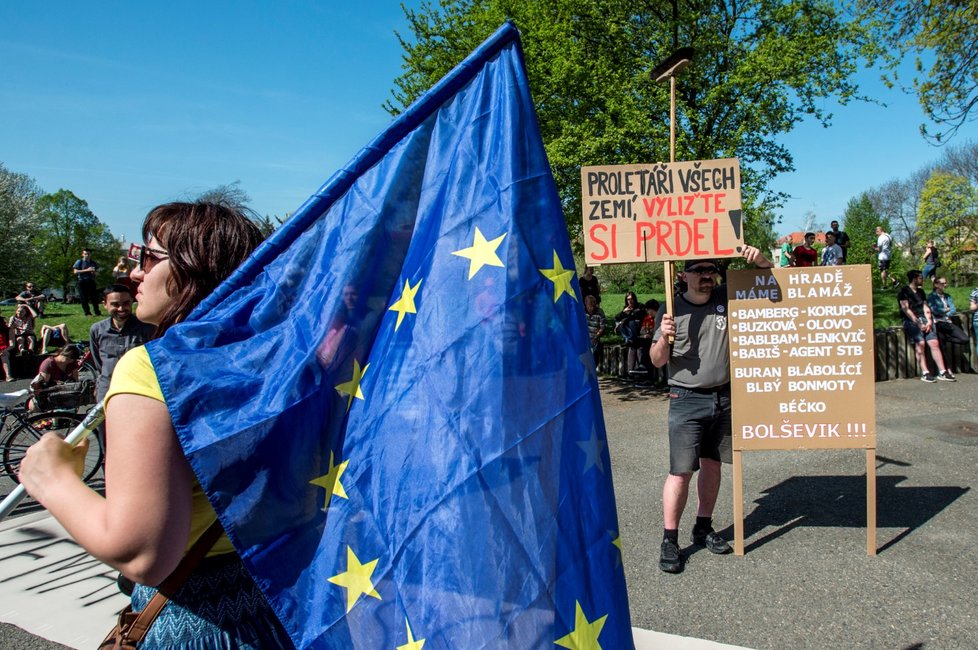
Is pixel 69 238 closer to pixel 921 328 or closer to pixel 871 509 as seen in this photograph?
pixel 921 328

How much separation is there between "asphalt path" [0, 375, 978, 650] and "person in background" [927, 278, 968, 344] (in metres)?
4.92

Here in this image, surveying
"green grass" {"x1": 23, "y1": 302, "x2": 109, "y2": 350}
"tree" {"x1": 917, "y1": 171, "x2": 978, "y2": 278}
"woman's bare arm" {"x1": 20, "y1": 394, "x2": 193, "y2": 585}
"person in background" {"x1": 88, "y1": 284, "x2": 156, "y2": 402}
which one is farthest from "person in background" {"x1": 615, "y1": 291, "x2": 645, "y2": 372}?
"tree" {"x1": 917, "y1": 171, "x2": 978, "y2": 278}

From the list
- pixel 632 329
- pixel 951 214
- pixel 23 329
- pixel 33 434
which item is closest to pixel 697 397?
pixel 33 434

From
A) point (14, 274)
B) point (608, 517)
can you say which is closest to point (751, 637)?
point (608, 517)

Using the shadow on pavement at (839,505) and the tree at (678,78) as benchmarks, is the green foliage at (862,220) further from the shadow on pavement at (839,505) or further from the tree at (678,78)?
the shadow on pavement at (839,505)

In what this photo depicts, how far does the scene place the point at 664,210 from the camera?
4543 mm

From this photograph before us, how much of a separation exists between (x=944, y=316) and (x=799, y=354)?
355 inches

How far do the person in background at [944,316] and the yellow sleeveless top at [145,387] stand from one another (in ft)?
41.9

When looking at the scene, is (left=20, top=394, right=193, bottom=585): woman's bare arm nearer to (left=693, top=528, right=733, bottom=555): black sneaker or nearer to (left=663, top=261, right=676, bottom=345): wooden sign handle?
(left=663, top=261, right=676, bottom=345): wooden sign handle

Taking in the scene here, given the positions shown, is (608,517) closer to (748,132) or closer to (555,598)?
(555,598)

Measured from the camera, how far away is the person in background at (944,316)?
1153 centimetres

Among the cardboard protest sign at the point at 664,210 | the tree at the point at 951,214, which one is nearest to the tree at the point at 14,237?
the cardboard protest sign at the point at 664,210

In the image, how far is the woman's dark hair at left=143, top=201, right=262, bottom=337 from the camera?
4.91ft

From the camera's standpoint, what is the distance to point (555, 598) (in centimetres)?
137
